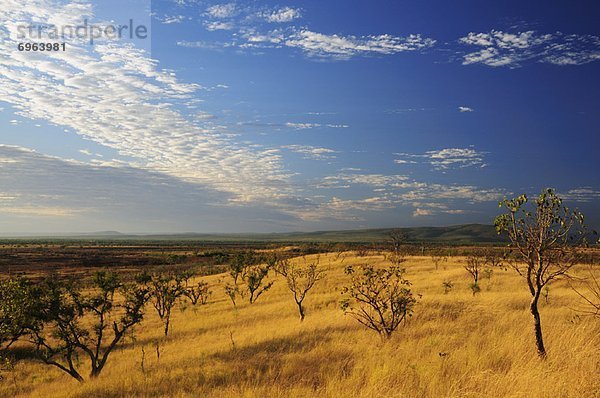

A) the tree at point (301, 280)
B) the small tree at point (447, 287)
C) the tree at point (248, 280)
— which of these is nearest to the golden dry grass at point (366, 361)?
the tree at point (301, 280)

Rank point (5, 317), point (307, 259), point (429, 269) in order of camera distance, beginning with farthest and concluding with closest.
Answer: point (307, 259), point (429, 269), point (5, 317)

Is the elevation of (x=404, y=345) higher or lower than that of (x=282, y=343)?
higher

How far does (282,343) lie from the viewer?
1859 centimetres

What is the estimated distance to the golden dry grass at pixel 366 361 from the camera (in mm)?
8578

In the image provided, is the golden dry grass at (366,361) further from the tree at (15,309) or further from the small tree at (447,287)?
the small tree at (447,287)

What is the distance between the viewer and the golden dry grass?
8.58m

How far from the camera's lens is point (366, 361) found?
1224 centimetres

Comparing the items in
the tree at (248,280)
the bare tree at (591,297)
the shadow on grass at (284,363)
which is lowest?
the tree at (248,280)

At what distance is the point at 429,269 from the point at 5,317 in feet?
149

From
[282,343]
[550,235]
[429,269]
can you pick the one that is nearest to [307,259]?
[429,269]

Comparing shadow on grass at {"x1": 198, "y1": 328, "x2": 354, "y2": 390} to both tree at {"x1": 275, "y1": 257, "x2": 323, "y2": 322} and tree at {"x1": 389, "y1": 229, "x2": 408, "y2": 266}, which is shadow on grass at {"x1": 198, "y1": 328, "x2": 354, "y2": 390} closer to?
tree at {"x1": 275, "y1": 257, "x2": 323, "y2": 322}

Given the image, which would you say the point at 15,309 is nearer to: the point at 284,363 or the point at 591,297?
the point at 284,363

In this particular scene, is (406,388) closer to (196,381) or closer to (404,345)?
(404,345)

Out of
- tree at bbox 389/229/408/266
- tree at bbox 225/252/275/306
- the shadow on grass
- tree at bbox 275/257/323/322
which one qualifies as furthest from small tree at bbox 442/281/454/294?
tree at bbox 225/252/275/306
